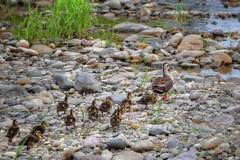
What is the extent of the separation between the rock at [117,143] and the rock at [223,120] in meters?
1.53

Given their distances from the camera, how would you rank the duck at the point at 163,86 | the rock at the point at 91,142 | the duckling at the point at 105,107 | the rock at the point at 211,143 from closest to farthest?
1. the rock at the point at 211,143
2. the rock at the point at 91,142
3. the duckling at the point at 105,107
4. the duck at the point at 163,86

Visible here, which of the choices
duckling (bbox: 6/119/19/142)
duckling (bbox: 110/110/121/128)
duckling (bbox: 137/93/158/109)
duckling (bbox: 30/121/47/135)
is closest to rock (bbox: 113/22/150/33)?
duckling (bbox: 137/93/158/109)

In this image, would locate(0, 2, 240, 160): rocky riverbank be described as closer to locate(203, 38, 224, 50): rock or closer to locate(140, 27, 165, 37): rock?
locate(203, 38, 224, 50): rock

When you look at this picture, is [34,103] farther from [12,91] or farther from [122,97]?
[122,97]

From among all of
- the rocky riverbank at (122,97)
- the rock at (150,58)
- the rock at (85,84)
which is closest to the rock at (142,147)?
the rocky riverbank at (122,97)

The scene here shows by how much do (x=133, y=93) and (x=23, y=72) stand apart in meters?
2.36

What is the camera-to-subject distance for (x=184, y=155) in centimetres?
626

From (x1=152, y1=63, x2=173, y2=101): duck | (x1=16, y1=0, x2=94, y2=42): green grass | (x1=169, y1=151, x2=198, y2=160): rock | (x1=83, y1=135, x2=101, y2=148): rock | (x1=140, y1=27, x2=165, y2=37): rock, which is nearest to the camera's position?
(x1=169, y1=151, x2=198, y2=160): rock

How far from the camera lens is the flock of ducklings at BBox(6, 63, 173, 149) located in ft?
22.0

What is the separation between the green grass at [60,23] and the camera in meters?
12.0

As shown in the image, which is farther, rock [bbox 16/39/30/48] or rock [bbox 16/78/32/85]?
rock [bbox 16/39/30/48]

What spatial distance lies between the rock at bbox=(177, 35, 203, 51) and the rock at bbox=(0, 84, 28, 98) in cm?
475

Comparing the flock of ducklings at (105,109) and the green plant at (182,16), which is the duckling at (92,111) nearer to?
the flock of ducklings at (105,109)

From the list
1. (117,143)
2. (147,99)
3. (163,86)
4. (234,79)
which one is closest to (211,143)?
(117,143)
